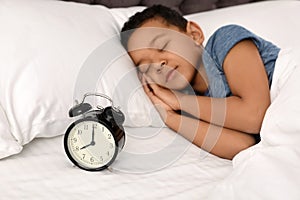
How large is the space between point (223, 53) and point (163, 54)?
141 millimetres

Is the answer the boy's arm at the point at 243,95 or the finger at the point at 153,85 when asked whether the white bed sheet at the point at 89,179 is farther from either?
the finger at the point at 153,85

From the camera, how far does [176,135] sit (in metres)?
1.09

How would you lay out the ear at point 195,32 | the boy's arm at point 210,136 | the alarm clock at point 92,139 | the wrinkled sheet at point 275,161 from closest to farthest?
the wrinkled sheet at point 275,161, the alarm clock at point 92,139, the boy's arm at point 210,136, the ear at point 195,32

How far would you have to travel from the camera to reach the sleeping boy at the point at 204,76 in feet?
3.43

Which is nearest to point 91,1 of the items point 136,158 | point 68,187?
point 136,158

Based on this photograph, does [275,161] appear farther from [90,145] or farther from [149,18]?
[149,18]

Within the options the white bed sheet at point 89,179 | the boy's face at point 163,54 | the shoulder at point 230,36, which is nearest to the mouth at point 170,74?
the boy's face at point 163,54

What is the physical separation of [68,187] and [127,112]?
26cm

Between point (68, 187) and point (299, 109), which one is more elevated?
point (299, 109)

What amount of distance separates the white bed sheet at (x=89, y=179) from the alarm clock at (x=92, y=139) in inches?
0.8

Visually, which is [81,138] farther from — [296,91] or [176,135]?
[296,91]

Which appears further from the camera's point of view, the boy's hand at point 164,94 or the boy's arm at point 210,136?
the boy's hand at point 164,94

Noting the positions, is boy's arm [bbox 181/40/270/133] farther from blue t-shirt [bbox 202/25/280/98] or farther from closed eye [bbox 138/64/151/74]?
closed eye [bbox 138/64/151/74]

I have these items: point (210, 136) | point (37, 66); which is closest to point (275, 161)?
point (210, 136)
